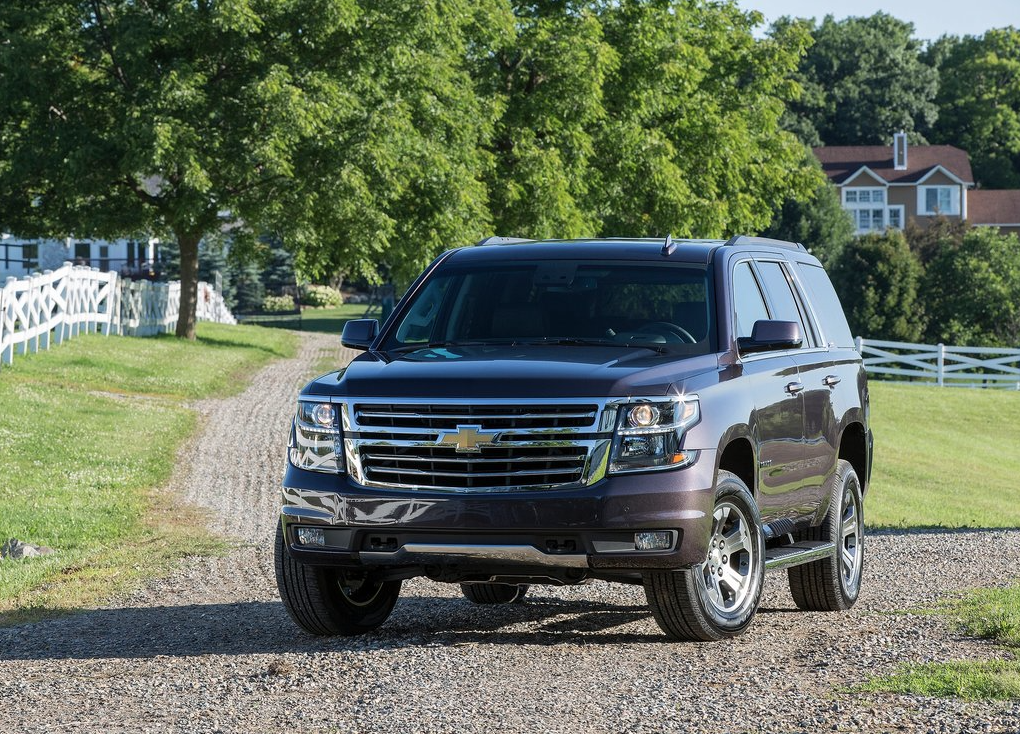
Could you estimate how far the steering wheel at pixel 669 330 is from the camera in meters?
7.88

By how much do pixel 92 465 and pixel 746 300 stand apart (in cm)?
1005

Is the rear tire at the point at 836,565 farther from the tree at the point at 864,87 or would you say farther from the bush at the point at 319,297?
the tree at the point at 864,87

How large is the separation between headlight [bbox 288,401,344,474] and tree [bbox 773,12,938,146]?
118m

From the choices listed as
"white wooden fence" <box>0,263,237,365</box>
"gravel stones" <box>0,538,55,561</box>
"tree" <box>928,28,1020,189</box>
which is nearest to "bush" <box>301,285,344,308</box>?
"white wooden fence" <box>0,263,237,365</box>

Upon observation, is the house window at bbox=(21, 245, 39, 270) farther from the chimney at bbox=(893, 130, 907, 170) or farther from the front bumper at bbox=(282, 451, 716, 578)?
the chimney at bbox=(893, 130, 907, 170)

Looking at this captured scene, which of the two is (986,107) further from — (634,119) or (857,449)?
(857,449)

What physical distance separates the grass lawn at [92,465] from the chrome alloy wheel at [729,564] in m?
4.12

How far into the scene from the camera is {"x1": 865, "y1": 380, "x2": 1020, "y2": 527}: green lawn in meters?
20.9

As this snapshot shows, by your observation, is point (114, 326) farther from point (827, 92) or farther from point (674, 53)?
point (827, 92)

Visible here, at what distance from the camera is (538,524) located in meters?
6.86

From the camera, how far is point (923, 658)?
23.4 ft

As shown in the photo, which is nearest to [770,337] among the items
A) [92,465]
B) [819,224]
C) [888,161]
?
[92,465]

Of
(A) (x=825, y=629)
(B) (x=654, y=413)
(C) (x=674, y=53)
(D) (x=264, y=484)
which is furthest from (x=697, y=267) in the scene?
(C) (x=674, y=53)

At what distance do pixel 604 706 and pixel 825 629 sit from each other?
8.14 ft
